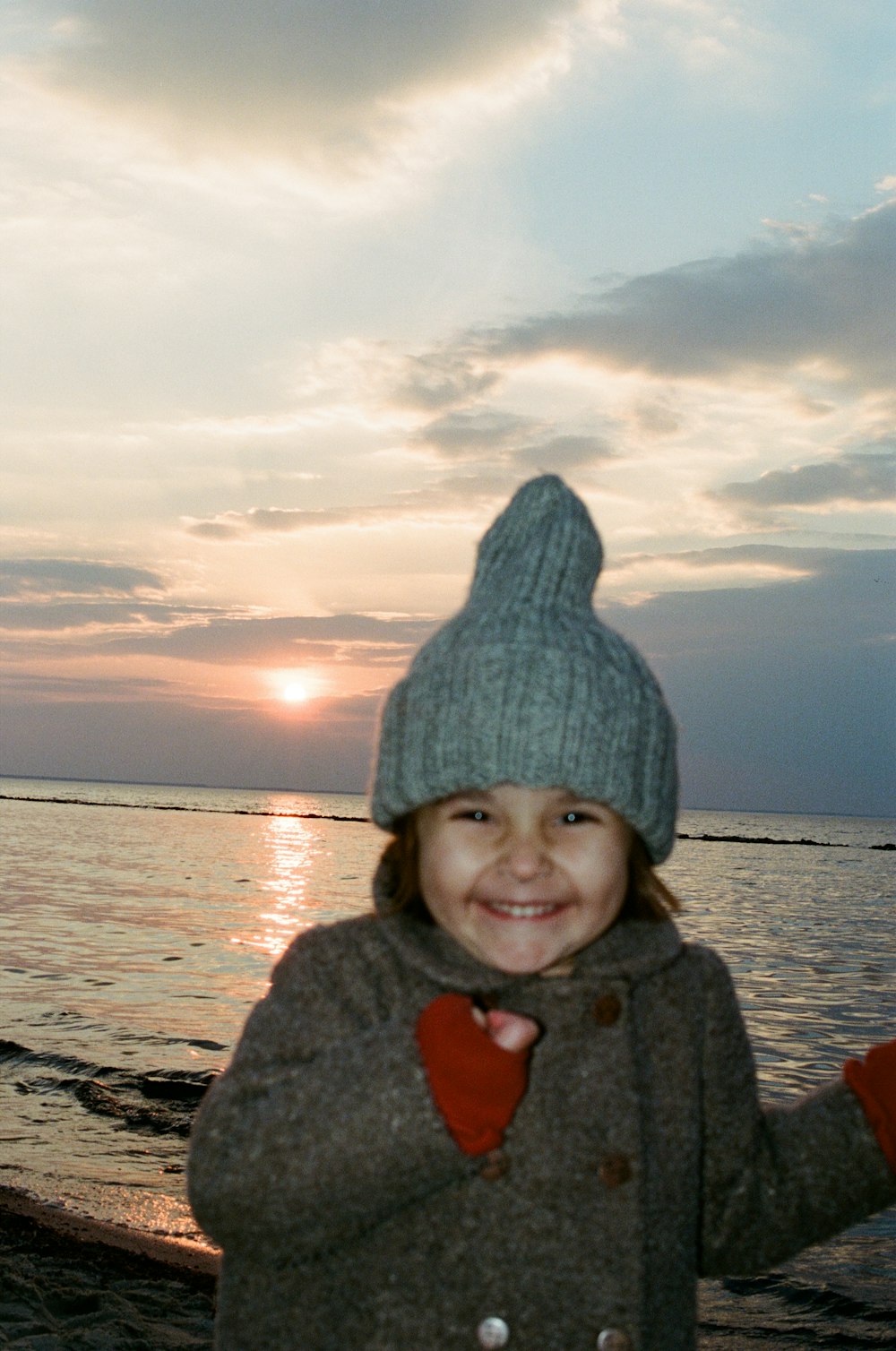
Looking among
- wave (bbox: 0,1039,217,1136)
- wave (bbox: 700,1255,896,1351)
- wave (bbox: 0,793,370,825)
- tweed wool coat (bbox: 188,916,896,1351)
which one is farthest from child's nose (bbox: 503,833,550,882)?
wave (bbox: 0,793,370,825)

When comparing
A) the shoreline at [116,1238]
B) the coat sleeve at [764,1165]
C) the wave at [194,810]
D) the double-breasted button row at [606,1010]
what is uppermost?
the double-breasted button row at [606,1010]

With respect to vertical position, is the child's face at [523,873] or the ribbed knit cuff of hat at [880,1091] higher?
the child's face at [523,873]

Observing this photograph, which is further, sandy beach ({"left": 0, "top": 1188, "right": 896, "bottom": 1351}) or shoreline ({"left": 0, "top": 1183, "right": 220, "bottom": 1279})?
shoreline ({"left": 0, "top": 1183, "right": 220, "bottom": 1279})

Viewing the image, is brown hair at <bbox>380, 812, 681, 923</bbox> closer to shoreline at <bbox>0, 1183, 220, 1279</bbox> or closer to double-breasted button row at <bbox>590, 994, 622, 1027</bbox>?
double-breasted button row at <bbox>590, 994, 622, 1027</bbox>

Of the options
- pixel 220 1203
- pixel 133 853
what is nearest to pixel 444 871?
pixel 220 1203

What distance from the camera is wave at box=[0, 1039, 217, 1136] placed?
852 centimetres

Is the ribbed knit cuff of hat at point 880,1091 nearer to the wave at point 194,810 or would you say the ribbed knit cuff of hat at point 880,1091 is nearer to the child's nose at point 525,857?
the child's nose at point 525,857

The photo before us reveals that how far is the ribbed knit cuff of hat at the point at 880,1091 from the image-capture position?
7.07ft

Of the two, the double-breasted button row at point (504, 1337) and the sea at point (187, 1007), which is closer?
the double-breasted button row at point (504, 1337)

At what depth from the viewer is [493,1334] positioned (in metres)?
Result: 1.81

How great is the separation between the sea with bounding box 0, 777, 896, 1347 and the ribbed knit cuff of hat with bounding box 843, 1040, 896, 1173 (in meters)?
4.13

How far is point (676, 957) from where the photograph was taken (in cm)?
213

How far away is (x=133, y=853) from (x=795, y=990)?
24952mm

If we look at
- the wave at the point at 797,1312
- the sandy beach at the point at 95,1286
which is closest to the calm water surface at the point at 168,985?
the sandy beach at the point at 95,1286
